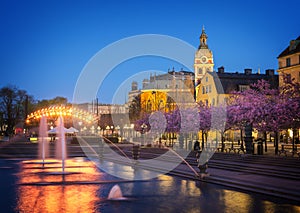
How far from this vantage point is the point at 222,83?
8244 cm

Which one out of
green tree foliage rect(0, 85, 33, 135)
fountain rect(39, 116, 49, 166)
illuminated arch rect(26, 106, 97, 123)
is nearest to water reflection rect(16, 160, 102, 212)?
fountain rect(39, 116, 49, 166)

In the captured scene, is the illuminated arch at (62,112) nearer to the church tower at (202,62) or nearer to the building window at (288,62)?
the building window at (288,62)

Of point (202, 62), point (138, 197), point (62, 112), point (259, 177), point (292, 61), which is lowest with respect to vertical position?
point (138, 197)

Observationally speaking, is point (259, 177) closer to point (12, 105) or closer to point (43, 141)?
point (43, 141)

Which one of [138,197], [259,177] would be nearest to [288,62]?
[259,177]

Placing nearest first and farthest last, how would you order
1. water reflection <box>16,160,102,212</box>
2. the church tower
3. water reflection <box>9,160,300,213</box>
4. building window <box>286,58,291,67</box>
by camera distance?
water reflection <box>9,160,300,213</box>
water reflection <box>16,160,102,212</box>
building window <box>286,58,291,67</box>
the church tower

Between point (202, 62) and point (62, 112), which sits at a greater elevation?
point (202, 62)

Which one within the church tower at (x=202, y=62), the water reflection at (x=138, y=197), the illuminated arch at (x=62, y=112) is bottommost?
the water reflection at (x=138, y=197)

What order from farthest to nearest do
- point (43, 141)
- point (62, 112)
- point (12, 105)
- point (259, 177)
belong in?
point (12, 105) < point (62, 112) < point (43, 141) < point (259, 177)

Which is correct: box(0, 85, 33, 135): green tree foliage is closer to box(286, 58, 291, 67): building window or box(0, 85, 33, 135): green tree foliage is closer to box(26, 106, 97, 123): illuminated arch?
box(26, 106, 97, 123): illuminated arch

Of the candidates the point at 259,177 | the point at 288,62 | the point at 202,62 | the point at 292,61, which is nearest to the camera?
the point at 259,177

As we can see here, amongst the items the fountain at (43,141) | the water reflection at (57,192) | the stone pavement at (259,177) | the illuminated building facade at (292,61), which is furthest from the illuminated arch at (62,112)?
the illuminated building facade at (292,61)

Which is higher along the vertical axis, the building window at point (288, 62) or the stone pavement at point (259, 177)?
the building window at point (288, 62)

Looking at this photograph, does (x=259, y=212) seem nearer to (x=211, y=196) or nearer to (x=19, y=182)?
(x=211, y=196)
